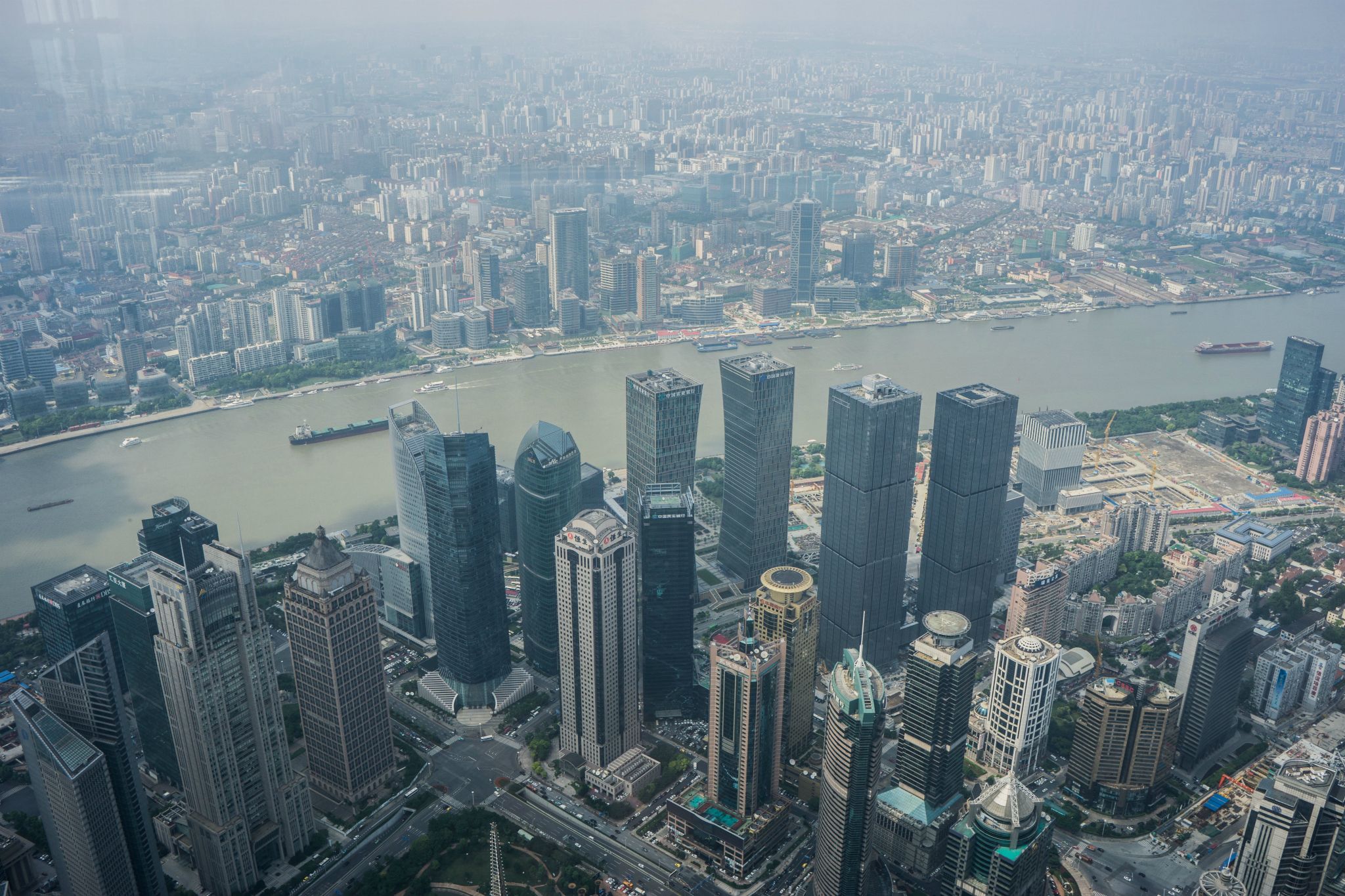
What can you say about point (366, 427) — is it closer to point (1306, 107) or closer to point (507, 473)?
point (507, 473)

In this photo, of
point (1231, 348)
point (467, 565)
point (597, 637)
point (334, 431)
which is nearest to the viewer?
point (597, 637)

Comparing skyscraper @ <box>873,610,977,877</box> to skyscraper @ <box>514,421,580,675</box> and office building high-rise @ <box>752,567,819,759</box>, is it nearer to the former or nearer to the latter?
office building high-rise @ <box>752,567,819,759</box>

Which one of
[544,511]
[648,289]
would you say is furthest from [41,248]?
[544,511]

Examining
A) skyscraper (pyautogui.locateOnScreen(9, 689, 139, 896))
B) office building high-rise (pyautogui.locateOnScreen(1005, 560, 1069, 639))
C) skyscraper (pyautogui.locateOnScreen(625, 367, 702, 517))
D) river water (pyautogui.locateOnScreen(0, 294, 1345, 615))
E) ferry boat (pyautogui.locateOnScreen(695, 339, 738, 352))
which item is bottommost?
river water (pyautogui.locateOnScreen(0, 294, 1345, 615))

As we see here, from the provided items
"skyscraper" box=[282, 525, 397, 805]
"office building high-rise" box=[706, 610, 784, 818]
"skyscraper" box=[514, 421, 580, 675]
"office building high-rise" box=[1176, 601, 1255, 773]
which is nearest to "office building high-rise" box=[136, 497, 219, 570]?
"skyscraper" box=[282, 525, 397, 805]

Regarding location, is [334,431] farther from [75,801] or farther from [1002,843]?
[1002,843]

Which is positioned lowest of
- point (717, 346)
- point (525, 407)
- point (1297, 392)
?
point (525, 407)
